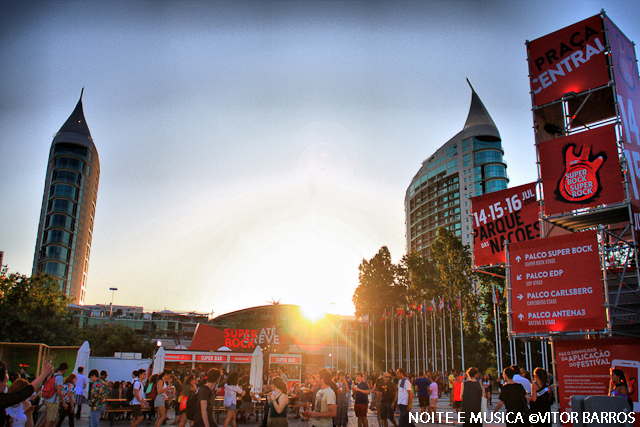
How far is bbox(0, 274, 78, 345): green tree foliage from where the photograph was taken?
3731 centimetres

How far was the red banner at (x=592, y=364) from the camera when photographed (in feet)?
43.1

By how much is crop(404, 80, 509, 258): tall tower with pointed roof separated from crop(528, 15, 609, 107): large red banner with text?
77.6m

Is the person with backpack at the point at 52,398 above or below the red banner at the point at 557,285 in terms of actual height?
below

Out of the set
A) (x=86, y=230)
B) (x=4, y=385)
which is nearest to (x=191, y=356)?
(x=4, y=385)

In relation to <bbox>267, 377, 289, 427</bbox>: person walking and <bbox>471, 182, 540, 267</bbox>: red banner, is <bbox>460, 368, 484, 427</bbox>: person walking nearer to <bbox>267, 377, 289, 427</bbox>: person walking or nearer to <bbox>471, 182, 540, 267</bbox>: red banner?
<bbox>267, 377, 289, 427</bbox>: person walking

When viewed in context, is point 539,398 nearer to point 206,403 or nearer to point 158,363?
point 206,403

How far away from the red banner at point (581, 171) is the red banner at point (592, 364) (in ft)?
16.0

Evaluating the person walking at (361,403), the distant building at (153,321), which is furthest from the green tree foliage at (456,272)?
the distant building at (153,321)

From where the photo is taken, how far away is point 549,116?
1927 centimetres

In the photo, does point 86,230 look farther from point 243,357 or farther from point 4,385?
point 4,385

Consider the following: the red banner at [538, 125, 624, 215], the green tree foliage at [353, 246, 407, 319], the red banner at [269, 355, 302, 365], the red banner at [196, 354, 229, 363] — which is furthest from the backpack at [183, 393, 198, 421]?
the green tree foliage at [353, 246, 407, 319]

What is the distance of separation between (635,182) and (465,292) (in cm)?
2891

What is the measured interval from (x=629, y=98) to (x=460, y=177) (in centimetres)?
8750

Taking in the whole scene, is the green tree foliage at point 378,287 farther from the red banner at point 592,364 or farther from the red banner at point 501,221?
the red banner at point 592,364
